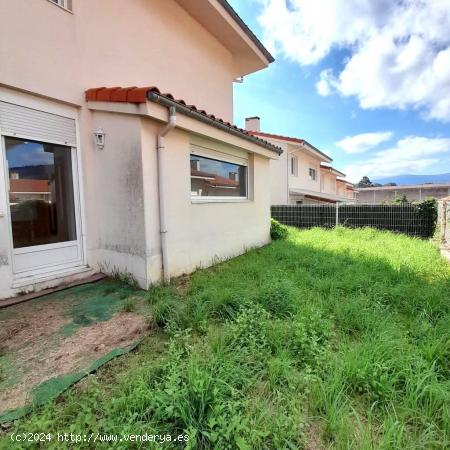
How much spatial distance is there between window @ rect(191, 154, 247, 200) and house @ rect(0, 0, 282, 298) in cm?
5

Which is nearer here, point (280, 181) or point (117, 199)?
point (117, 199)

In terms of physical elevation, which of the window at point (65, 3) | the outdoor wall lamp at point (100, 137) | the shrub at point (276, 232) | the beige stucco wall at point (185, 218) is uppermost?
the window at point (65, 3)

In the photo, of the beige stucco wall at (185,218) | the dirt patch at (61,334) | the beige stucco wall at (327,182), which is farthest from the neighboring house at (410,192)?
the dirt patch at (61,334)

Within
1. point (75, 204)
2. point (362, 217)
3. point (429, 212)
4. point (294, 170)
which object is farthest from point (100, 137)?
point (294, 170)

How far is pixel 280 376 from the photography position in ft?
7.84

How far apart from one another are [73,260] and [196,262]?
243cm

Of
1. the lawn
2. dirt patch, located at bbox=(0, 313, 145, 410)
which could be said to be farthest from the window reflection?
the lawn

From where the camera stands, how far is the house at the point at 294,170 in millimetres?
17163

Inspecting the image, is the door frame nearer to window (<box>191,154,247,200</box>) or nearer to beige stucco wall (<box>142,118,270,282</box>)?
beige stucco wall (<box>142,118,270,282</box>)

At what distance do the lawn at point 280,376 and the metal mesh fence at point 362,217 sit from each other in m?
9.17

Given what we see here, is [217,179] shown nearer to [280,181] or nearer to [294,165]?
[280,181]

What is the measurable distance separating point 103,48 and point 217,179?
144 inches

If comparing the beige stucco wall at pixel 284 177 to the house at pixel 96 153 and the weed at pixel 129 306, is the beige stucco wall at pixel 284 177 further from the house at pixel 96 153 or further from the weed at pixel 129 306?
the weed at pixel 129 306

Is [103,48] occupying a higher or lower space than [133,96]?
higher
